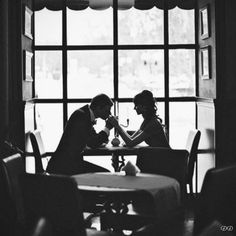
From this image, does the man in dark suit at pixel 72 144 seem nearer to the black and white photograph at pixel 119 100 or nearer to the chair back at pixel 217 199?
the black and white photograph at pixel 119 100

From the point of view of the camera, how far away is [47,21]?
24.2ft

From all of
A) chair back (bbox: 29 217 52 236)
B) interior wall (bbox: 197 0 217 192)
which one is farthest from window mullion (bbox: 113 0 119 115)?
chair back (bbox: 29 217 52 236)

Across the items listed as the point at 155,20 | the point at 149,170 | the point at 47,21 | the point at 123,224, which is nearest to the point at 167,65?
the point at 155,20

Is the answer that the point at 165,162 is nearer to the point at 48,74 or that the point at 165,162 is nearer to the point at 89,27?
the point at 48,74

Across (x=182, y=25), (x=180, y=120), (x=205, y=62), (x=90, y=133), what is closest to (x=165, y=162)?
(x=90, y=133)

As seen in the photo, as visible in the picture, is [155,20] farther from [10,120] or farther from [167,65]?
[10,120]

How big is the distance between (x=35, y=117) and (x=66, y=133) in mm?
2118

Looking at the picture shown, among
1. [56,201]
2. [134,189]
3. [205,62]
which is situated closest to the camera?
[56,201]

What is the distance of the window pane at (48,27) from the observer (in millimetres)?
7363

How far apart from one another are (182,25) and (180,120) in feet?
4.01

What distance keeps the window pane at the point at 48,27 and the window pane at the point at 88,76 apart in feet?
0.90

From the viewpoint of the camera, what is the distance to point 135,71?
7.55m

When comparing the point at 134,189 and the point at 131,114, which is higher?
the point at 131,114

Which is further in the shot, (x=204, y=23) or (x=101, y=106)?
(x=204, y=23)
